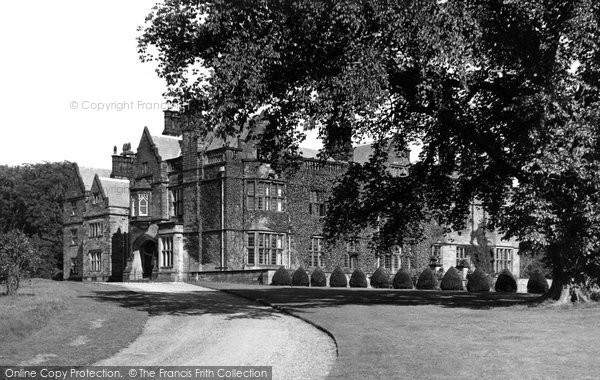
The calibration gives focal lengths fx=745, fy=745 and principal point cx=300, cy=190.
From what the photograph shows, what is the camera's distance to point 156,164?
51.8 meters

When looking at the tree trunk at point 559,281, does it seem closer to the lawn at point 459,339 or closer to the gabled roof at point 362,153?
the lawn at point 459,339

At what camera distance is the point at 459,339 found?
1705cm

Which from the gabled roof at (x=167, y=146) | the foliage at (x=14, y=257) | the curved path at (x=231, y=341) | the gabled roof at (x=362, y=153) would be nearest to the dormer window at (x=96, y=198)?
the gabled roof at (x=167, y=146)

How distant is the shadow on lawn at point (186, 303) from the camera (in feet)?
75.9

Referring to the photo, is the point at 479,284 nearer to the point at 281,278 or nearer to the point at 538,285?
the point at 538,285

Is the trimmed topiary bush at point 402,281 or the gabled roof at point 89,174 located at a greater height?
the gabled roof at point 89,174

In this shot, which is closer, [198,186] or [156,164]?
[198,186]

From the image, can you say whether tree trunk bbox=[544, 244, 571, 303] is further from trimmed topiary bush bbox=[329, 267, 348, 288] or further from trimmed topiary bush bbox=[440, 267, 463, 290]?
trimmed topiary bush bbox=[329, 267, 348, 288]

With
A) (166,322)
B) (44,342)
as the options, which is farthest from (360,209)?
(44,342)

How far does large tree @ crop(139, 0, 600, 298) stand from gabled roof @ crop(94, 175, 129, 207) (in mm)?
38889

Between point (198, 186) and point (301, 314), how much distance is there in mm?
27195

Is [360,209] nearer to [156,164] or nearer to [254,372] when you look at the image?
[254,372]

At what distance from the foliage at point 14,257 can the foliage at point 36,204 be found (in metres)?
51.1

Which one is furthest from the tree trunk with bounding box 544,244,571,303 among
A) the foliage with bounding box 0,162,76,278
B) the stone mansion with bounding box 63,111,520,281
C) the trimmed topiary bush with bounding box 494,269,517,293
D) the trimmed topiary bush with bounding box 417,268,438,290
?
the foliage with bounding box 0,162,76,278
